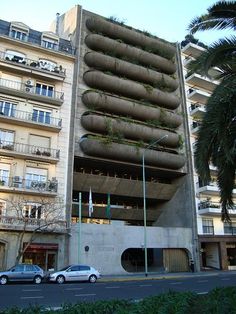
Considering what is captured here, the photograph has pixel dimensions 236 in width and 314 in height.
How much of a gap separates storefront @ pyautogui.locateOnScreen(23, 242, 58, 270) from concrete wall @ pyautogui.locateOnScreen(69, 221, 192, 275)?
1.55 meters

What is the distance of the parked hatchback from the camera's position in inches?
928

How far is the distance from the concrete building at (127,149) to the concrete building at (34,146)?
178 centimetres

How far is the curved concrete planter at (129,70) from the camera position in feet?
131

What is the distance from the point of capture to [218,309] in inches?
263

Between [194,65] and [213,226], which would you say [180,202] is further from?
[194,65]

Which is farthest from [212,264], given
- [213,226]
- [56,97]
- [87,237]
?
[56,97]

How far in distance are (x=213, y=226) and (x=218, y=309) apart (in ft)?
126

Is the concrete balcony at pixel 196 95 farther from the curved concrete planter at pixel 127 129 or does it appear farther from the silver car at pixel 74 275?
the silver car at pixel 74 275

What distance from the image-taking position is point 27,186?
106 feet

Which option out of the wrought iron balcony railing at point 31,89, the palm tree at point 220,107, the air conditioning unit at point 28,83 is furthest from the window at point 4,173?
the palm tree at point 220,107

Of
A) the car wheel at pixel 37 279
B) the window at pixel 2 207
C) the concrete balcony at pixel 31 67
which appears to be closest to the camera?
the car wheel at pixel 37 279

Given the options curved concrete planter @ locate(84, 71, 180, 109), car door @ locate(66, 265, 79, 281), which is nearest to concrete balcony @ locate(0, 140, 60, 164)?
curved concrete planter @ locate(84, 71, 180, 109)

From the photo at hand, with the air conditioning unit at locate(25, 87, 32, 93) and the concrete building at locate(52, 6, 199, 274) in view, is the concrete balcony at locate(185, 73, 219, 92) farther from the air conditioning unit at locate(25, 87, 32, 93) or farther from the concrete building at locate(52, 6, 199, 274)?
the air conditioning unit at locate(25, 87, 32, 93)

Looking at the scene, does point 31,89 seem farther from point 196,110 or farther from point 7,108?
point 196,110
